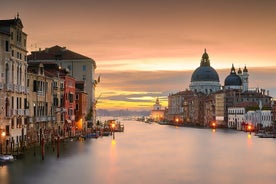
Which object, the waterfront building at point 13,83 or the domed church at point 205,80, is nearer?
the waterfront building at point 13,83

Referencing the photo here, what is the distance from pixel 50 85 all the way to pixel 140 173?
18.7 metres

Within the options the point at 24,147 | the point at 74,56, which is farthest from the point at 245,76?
the point at 24,147

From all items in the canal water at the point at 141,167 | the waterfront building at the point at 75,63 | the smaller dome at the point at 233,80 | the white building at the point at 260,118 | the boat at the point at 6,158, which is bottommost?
the canal water at the point at 141,167

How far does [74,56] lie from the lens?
65.1 metres

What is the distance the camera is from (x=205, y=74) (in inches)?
5517

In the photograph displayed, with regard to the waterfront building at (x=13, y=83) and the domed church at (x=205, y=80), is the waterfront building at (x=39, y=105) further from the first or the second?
the domed church at (x=205, y=80)

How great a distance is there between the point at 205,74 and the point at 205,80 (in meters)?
1.62

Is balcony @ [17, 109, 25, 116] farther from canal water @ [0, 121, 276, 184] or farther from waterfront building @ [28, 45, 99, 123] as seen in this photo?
waterfront building @ [28, 45, 99, 123]

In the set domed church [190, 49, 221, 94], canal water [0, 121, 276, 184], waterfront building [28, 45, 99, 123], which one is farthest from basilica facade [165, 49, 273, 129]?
canal water [0, 121, 276, 184]

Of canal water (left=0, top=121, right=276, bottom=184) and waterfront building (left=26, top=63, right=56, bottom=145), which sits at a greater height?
waterfront building (left=26, top=63, right=56, bottom=145)

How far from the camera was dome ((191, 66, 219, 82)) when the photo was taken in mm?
139962

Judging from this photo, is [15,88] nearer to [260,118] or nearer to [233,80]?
[260,118]

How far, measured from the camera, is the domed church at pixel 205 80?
5463 inches

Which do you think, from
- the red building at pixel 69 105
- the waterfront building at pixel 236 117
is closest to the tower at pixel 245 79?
the waterfront building at pixel 236 117
